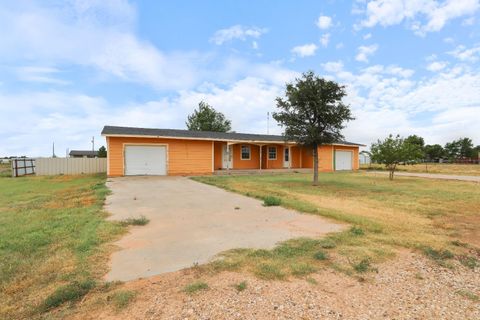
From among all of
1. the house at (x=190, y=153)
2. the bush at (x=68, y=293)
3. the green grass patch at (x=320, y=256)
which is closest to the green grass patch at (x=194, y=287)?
the bush at (x=68, y=293)

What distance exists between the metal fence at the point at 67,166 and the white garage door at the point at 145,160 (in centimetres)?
673

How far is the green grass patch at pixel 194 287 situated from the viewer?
2.66m

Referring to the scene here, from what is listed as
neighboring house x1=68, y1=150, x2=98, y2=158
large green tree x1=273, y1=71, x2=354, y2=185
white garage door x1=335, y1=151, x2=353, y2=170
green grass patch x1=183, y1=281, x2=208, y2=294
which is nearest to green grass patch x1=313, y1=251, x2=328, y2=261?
green grass patch x1=183, y1=281, x2=208, y2=294

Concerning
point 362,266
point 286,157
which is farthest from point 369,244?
point 286,157

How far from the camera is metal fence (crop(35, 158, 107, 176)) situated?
2055 cm

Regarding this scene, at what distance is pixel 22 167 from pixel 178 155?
39.0 ft

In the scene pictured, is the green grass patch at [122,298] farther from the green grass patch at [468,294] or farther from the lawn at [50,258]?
the green grass patch at [468,294]

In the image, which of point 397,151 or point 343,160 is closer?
point 397,151

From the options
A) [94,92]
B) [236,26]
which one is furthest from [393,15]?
[94,92]

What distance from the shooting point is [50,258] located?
142 inches

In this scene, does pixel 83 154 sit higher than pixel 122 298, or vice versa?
pixel 83 154

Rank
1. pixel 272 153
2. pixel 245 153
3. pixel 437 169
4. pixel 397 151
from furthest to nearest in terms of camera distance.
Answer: pixel 437 169 → pixel 272 153 → pixel 245 153 → pixel 397 151

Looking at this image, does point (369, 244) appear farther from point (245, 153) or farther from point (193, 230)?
point (245, 153)

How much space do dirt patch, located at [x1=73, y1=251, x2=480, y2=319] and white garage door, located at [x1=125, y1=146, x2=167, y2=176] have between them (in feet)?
51.2
